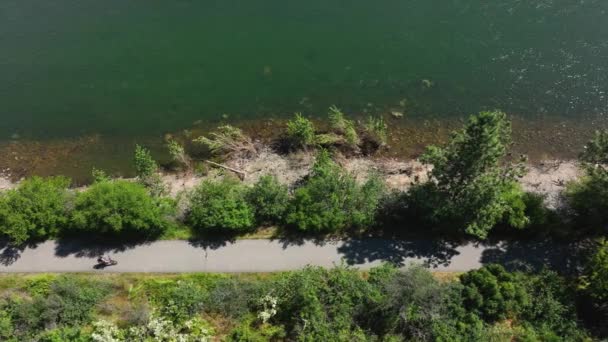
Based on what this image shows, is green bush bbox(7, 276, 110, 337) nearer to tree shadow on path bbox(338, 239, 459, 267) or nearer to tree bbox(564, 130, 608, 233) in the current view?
tree shadow on path bbox(338, 239, 459, 267)

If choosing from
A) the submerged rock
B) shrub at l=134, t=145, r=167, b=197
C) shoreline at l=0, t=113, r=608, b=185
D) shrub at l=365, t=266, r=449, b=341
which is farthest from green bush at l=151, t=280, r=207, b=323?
the submerged rock

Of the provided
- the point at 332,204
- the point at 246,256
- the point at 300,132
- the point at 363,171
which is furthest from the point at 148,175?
the point at 363,171

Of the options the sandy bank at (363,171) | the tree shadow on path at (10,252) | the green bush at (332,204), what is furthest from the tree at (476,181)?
the tree shadow on path at (10,252)

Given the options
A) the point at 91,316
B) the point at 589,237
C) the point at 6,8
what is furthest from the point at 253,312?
the point at 6,8

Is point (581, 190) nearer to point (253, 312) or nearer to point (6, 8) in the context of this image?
point (253, 312)

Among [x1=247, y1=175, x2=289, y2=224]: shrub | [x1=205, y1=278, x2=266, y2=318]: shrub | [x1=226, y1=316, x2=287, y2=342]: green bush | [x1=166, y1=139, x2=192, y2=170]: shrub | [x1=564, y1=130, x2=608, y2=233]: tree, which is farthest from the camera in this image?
[x1=166, y1=139, x2=192, y2=170]: shrub

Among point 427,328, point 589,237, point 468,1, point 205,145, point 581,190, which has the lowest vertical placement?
point 427,328

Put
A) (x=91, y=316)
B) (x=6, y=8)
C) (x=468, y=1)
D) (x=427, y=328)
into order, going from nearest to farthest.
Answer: (x=427, y=328), (x=91, y=316), (x=468, y=1), (x=6, y=8)

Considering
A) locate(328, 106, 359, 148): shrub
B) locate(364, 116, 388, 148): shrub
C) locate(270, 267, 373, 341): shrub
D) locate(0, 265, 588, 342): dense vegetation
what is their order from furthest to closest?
locate(364, 116, 388, 148): shrub
locate(328, 106, 359, 148): shrub
locate(0, 265, 588, 342): dense vegetation
locate(270, 267, 373, 341): shrub
